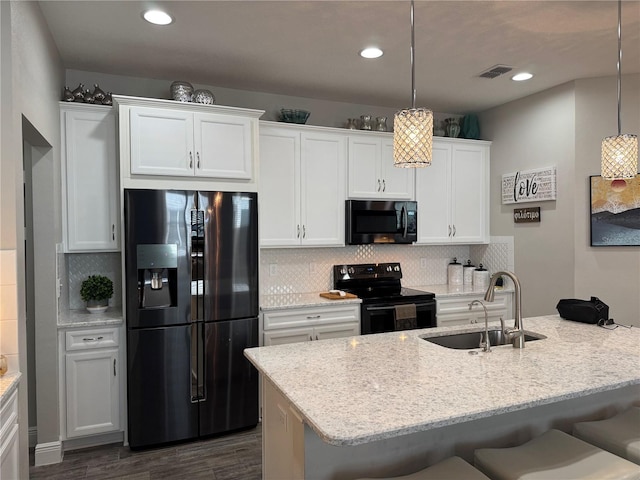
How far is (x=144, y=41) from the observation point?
291cm

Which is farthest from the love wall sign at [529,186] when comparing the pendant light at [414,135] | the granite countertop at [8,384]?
the granite countertop at [8,384]

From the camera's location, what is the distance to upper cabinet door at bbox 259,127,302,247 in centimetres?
A: 373

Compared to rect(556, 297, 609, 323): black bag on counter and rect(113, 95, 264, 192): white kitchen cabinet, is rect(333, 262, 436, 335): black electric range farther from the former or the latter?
rect(113, 95, 264, 192): white kitchen cabinet

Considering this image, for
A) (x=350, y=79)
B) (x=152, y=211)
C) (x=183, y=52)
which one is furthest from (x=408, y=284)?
(x=183, y=52)

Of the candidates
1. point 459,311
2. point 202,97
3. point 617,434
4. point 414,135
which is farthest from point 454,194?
point 617,434

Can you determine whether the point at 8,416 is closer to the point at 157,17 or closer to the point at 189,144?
the point at 189,144

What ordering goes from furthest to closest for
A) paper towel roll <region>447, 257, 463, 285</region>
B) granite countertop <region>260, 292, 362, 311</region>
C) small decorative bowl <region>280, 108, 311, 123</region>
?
paper towel roll <region>447, 257, 463, 285</region> < small decorative bowl <region>280, 108, 311, 123</region> < granite countertop <region>260, 292, 362, 311</region>

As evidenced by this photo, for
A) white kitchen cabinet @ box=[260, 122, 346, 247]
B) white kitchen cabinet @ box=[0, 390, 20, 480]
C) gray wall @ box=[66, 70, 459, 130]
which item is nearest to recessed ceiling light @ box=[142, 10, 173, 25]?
gray wall @ box=[66, 70, 459, 130]

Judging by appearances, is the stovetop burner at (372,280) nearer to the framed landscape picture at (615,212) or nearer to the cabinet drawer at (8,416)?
the framed landscape picture at (615,212)

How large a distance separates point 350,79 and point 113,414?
3.11m

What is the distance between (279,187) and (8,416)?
2.46 meters

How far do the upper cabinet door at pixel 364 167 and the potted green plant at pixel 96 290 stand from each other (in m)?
2.11

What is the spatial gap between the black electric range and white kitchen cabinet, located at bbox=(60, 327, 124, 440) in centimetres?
192

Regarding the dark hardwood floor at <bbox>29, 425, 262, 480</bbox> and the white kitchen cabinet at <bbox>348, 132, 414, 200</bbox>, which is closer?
the dark hardwood floor at <bbox>29, 425, 262, 480</bbox>
